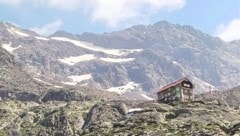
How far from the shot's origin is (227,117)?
174750 mm

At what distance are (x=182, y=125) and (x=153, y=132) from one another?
9.72m

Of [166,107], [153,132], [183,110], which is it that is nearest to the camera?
[153,132]

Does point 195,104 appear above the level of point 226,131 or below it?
above

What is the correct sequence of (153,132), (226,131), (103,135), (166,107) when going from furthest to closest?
1. (166,107)
2. (103,135)
3. (153,132)
4. (226,131)

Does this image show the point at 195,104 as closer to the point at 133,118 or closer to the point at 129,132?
the point at 133,118

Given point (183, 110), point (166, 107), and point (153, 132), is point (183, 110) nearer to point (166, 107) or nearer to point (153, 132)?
point (166, 107)

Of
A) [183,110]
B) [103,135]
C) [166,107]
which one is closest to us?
[103,135]

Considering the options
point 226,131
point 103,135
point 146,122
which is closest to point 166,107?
point 146,122

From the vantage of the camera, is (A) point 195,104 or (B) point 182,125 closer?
(B) point 182,125

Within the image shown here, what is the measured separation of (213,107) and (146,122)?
98.9ft

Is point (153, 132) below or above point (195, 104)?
below

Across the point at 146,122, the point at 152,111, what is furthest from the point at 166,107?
the point at 146,122

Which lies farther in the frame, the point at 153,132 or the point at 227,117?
the point at 227,117

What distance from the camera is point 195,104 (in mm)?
196500
